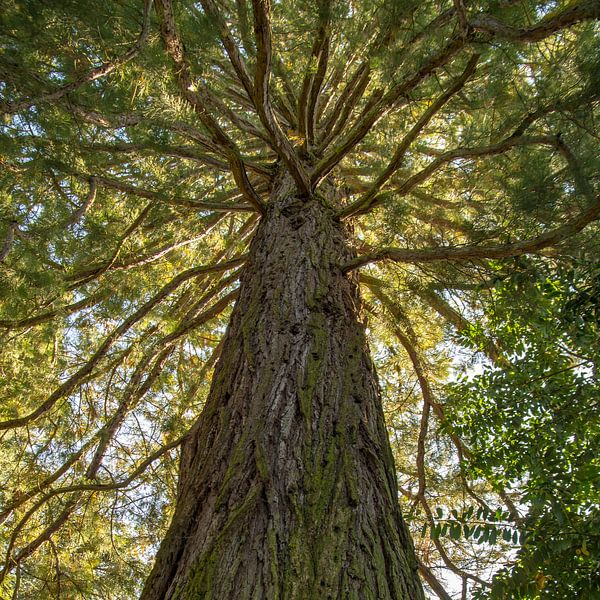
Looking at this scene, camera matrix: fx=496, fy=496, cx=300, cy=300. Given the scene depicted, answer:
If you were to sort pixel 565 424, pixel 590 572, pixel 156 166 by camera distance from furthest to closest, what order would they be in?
pixel 156 166 < pixel 565 424 < pixel 590 572

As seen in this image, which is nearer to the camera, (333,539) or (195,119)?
(333,539)

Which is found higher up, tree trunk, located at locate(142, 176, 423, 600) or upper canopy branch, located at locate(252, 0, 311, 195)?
upper canopy branch, located at locate(252, 0, 311, 195)

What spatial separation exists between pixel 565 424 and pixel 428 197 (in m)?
2.72

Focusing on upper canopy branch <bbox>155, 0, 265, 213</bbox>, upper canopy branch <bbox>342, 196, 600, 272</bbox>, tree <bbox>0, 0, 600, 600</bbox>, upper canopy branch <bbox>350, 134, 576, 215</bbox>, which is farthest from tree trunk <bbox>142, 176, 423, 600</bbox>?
upper canopy branch <bbox>350, 134, 576, 215</bbox>

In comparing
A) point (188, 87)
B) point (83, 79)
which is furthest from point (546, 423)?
point (83, 79)

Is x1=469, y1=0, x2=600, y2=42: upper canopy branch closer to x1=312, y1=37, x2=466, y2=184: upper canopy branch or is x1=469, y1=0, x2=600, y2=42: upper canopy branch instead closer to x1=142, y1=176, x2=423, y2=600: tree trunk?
x1=312, y1=37, x2=466, y2=184: upper canopy branch

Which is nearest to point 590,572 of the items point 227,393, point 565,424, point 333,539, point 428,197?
point 565,424

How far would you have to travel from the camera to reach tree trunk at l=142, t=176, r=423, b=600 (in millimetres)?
1415

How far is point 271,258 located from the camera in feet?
9.49

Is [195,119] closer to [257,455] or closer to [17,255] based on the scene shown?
[17,255]

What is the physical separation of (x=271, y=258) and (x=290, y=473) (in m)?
1.49

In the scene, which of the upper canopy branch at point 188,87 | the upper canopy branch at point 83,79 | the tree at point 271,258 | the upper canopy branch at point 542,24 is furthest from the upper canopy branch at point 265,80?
the upper canopy branch at point 542,24

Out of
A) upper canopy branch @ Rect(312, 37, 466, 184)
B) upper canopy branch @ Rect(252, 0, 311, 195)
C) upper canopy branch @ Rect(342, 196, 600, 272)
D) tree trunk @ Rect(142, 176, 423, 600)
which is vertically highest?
upper canopy branch @ Rect(312, 37, 466, 184)

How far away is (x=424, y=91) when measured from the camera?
13.0 feet
